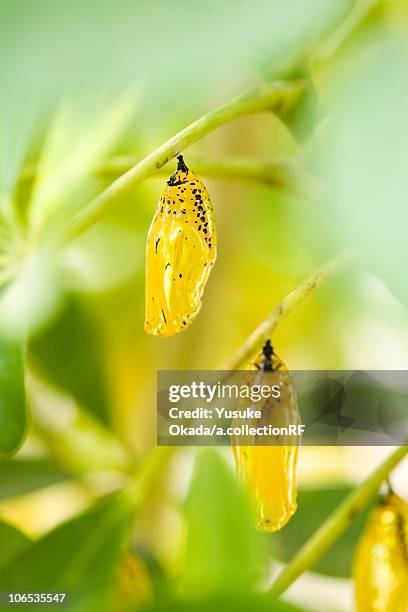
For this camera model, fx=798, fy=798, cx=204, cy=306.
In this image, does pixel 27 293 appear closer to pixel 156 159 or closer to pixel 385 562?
pixel 156 159

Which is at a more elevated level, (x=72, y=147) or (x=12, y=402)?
(x=72, y=147)

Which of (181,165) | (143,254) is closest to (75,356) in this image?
(143,254)

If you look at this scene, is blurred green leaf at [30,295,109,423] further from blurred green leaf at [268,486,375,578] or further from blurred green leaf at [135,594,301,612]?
blurred green leaf at [135,594,301,612]

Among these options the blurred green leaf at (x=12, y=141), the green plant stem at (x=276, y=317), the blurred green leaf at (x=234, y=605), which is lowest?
the blurred green leaf at (x=234, y=605)

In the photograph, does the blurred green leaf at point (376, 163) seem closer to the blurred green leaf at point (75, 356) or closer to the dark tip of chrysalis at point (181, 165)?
the dark tip of chrysalis at point (181, 165)

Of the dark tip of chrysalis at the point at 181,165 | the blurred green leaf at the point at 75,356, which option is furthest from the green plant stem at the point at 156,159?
the blurred green leaf at the point at 75,356

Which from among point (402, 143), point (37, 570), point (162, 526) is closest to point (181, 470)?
point (162, 526)

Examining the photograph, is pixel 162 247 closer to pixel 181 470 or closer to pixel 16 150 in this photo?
pixel 16 150
